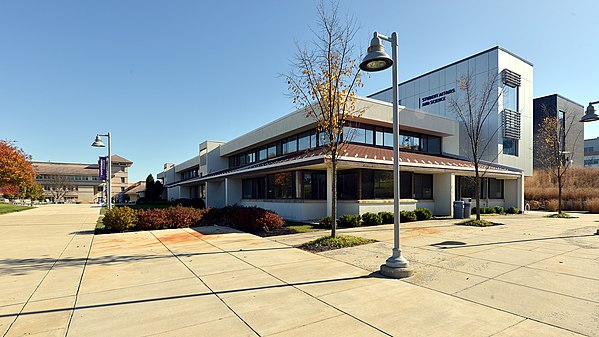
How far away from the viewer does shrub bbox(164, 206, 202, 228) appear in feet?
52.3

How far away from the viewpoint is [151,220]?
1541 centimetres

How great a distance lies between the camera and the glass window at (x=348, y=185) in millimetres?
17625

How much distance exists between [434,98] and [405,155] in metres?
14.3

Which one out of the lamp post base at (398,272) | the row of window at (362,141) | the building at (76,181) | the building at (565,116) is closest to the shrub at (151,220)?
the row of window at (362,141)

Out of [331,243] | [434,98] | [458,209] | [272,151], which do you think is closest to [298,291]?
[331,243]

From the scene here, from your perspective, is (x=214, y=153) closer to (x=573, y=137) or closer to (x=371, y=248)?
(x=371, y=248)

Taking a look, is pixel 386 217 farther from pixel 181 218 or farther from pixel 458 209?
pixel 181 218

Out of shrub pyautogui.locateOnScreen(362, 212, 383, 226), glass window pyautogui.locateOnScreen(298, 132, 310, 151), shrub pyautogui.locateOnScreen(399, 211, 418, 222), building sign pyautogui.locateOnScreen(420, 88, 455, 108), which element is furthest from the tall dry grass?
glass window pyautogui.locateOnScreen(298, 132, 310, 151)

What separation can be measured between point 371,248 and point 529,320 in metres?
5.52

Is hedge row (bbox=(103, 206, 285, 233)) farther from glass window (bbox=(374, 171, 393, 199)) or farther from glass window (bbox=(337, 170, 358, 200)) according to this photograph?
glass window (bbox=(374, 171, 393, 199))

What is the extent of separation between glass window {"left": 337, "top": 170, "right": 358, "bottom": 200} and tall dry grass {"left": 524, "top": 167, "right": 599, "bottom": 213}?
21252 mm

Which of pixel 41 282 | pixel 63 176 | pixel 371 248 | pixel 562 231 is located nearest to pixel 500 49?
pixel 562 231

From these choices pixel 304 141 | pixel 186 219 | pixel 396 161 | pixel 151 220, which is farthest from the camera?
pixel 304 141

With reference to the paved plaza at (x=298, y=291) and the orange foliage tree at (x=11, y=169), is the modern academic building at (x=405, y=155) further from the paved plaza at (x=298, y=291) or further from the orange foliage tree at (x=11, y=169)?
the orange foliage tree at (x=11, y=169)
